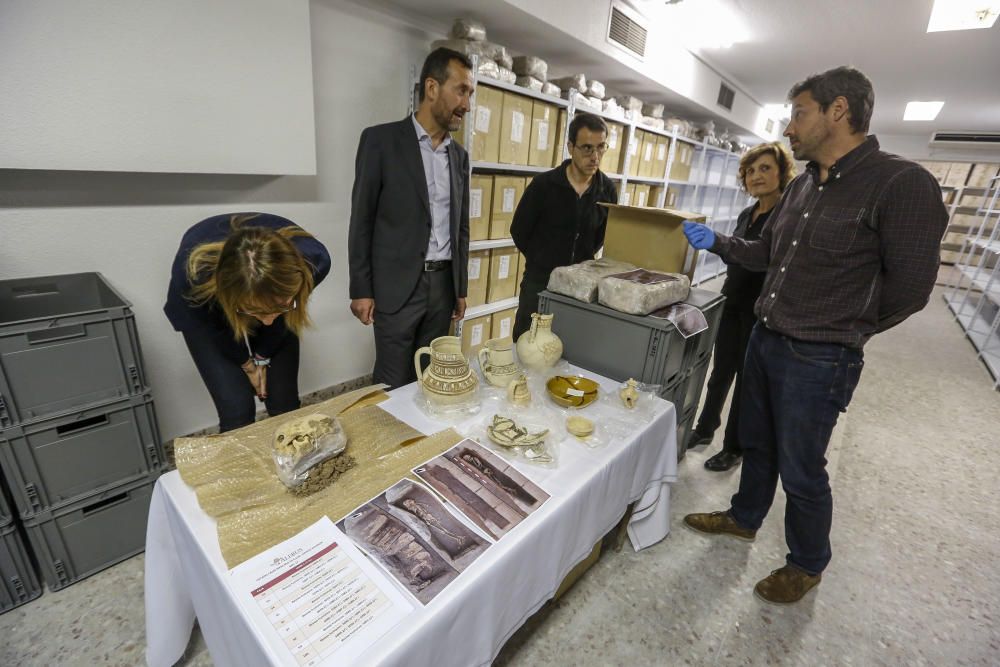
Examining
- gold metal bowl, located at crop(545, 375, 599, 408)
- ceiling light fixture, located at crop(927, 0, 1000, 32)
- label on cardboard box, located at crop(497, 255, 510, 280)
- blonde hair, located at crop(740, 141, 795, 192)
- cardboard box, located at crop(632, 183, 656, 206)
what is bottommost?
gold metal bowl, located at crop(545, 375, 599, 408)

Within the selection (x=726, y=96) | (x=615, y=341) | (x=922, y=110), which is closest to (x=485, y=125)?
(x=615, y=341)

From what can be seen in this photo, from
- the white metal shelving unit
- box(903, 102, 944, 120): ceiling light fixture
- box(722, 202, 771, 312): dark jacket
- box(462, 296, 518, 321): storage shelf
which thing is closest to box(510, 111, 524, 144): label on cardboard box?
box(462, 296, 518, 321): storage shelf

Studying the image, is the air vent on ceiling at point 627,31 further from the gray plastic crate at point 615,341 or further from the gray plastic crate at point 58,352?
the gray plastic crate at point 58,352

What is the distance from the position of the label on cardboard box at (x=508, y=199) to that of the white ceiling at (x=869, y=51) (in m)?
1.68

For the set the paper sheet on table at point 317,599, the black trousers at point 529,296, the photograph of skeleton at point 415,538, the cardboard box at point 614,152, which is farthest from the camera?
the cardboard box at point 614,152

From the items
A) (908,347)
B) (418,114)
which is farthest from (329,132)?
(908,347)

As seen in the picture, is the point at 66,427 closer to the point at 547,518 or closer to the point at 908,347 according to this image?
the point at 547,518

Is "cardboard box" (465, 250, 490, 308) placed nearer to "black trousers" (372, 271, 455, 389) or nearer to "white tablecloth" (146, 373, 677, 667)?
"black trousers" (372, 271, 455, 389)

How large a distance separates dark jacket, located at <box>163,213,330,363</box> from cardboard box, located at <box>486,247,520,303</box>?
1.51 m

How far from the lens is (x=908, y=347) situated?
4090 mm

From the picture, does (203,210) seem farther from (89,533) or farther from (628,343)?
(628,343)

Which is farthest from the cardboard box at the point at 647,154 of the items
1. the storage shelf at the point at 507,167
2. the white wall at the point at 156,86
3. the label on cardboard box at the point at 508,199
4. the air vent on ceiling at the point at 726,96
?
the white wall at the point at 156,86

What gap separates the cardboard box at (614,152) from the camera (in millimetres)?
3230

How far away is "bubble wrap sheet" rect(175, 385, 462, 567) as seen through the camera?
29.9 inches
